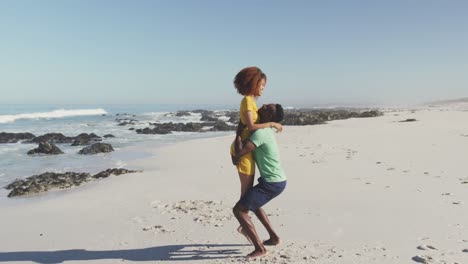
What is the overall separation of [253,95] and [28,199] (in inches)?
226

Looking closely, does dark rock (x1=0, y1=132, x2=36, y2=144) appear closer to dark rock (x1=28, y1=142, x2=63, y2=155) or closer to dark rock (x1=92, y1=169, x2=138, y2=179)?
dark rock (x1=28, y1=142, x2=63, y2=155)

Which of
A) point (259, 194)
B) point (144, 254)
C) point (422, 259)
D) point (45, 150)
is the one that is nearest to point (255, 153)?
point (259, 194)

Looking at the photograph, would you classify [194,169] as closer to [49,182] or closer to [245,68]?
[49,182]

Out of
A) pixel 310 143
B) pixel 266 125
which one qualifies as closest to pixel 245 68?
pixel 266 125

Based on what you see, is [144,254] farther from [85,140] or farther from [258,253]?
[85,140]

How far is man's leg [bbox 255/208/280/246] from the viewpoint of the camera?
483 cm

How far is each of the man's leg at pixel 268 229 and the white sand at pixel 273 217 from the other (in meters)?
0.10

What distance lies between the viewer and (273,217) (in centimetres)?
607

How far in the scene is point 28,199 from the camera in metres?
8.13

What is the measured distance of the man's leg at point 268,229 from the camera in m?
4.83

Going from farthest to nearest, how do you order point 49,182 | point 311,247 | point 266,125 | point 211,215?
point 49,182 → point 211,215 → point 311,247 → point 266,125

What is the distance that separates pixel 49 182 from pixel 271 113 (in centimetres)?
681

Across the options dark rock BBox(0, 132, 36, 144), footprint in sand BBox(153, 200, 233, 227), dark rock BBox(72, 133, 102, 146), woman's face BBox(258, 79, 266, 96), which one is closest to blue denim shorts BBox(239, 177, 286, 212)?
woman's face BBox(258, 79, 266, 96)

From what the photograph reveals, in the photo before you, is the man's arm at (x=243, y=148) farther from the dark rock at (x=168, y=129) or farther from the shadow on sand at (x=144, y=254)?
the dark rock at (x=168, y=129)
